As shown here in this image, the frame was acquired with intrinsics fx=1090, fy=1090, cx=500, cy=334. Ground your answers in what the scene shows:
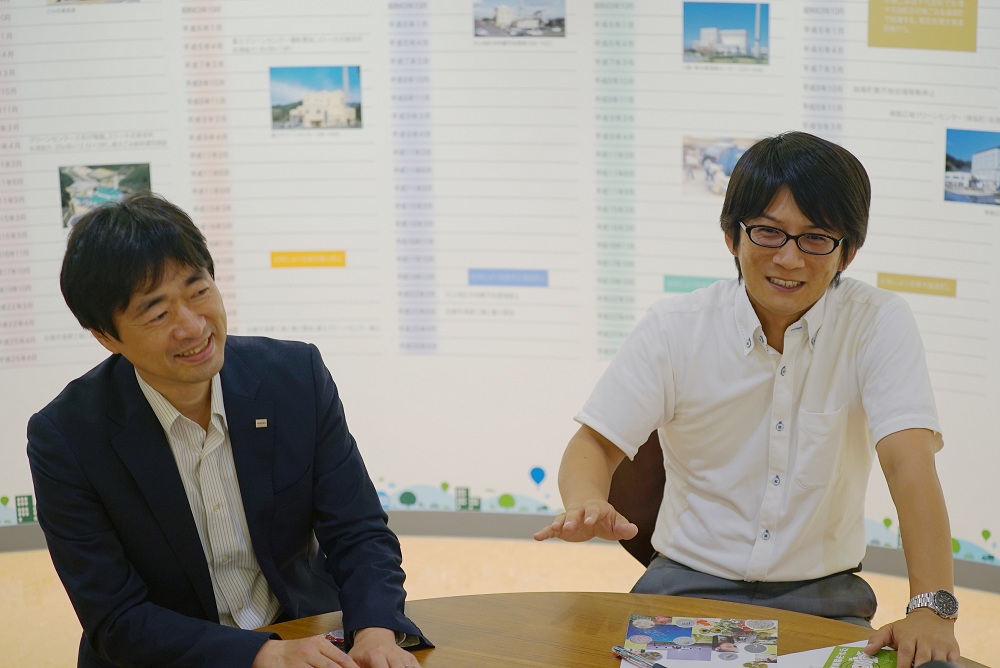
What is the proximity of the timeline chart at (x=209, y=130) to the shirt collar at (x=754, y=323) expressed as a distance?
1997 millimetres

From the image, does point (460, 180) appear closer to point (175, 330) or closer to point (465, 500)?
point (465, 500)

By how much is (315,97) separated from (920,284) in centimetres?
198

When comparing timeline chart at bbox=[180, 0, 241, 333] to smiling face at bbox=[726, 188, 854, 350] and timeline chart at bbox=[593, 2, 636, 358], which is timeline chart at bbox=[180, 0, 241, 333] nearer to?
timeline chart at bbox=[593, 2, 636, 358]

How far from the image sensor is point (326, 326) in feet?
12.1

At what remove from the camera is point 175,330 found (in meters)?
1.79

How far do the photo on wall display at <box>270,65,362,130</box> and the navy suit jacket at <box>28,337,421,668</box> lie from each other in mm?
1648

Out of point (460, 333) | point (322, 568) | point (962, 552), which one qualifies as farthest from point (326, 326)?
point (962, 552)

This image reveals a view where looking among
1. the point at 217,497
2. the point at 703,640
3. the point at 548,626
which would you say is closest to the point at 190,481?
the point at 217,497

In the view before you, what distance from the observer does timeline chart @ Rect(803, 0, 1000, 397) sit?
10.3 ft

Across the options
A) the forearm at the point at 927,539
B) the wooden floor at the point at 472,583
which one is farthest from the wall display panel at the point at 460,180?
the forearm at the point at 927,539

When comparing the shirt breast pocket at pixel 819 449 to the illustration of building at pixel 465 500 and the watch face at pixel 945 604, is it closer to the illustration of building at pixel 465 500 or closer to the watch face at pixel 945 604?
the watch face at pixel 945 604

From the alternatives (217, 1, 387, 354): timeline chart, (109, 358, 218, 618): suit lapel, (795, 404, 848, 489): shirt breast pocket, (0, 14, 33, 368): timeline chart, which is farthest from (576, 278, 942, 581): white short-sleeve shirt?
(0, 14, 33, 368): timeline chart

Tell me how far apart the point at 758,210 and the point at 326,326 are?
1.98m

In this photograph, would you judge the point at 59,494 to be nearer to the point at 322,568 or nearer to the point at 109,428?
the point at 109,428
